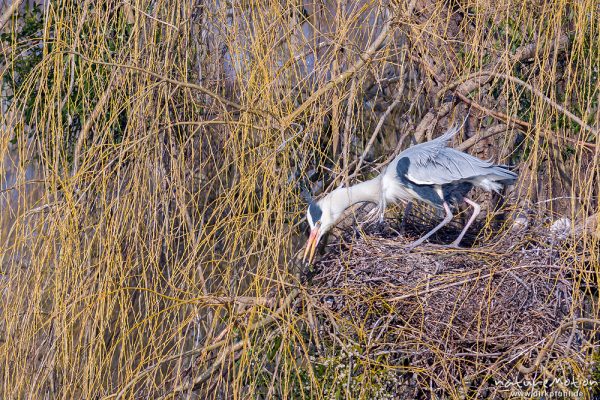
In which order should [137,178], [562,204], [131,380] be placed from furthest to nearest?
[562,204]
[137,178]
[131,380]

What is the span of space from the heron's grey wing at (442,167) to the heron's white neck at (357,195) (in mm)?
274

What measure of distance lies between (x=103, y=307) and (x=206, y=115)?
3.78ft

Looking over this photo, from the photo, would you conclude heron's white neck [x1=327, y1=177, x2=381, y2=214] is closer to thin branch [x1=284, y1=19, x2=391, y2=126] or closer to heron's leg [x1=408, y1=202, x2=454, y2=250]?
heron's leg [x1=408, y1=202, x2=454, y2=250]

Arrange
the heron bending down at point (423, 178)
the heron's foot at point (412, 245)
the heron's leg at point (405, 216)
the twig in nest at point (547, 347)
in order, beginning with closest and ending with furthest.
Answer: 1. the twig in nest at point (547, 347)
2. the heron's foot at point (412, 245)
3. the heron bending down at point (423, 178)
4. the heron's leg at point (405, 216)

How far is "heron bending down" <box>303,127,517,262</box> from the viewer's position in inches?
156

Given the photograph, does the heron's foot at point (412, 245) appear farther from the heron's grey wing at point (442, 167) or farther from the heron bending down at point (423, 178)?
the heron's grey wing at point (442, 167)

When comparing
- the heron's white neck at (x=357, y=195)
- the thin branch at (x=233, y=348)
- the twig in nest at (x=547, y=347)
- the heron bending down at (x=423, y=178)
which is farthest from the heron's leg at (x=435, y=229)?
the twig in nest at (x=547, y=347)

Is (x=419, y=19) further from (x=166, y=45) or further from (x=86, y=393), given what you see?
(x=86, y=393)

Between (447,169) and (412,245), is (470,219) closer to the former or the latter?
(447,169)

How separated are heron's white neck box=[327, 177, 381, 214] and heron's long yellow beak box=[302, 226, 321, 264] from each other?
123mm

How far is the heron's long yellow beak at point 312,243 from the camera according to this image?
153 inches

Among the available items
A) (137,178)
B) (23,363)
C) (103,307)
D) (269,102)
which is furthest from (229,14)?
(23,363)

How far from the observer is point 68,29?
3.74 metres

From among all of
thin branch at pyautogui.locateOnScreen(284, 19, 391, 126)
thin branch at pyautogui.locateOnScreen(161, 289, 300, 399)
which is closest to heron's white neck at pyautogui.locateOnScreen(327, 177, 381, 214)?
thin branch at pyautogui.locateOnScreen(284, 19, 391, 126)
